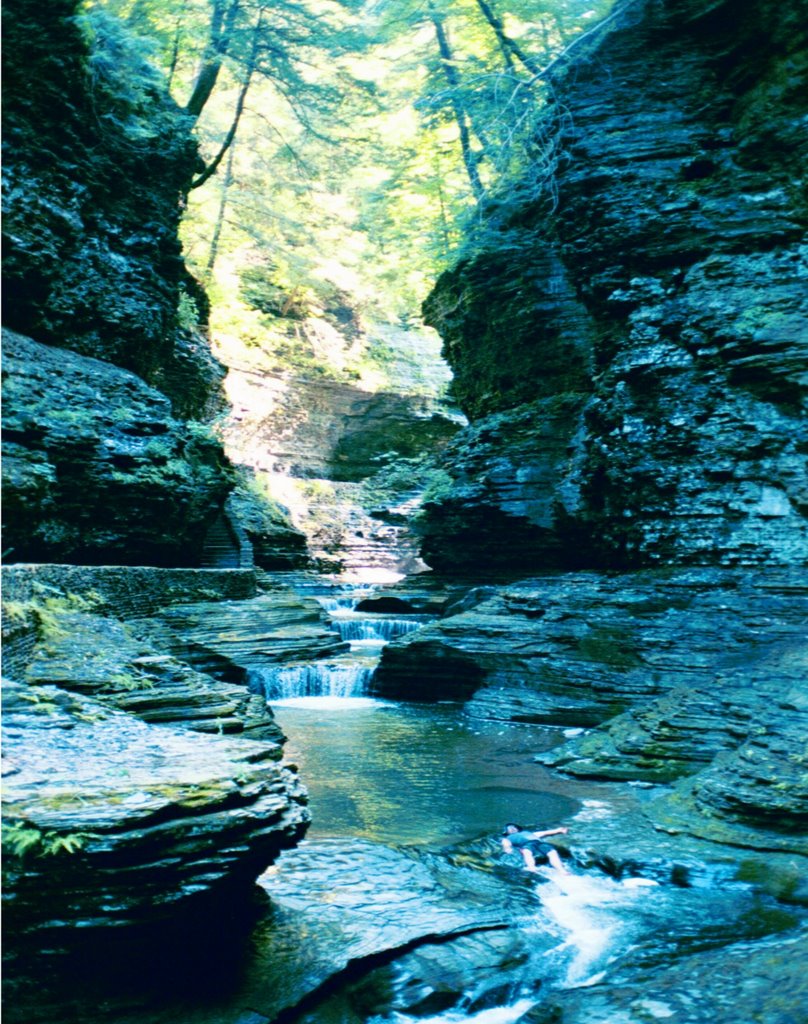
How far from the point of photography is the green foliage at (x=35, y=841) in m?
3.15

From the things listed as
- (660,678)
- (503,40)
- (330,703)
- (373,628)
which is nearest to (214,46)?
(503,40)

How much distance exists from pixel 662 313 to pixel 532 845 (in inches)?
356

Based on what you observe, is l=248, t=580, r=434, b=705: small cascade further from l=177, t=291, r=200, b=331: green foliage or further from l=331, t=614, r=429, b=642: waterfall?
l=177, t=291, r=200, b=331: green foliage

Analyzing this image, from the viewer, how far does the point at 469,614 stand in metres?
11.9

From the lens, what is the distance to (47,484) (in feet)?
32.6

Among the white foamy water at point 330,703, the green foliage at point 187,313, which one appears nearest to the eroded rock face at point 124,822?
the white foamy water at point 330,703

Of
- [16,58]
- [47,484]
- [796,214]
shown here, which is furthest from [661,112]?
[47,484]

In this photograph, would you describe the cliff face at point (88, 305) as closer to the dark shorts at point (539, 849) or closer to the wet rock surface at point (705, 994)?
the dark shorts at point (539, 849)

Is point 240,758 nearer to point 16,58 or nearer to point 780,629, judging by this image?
point 780,629

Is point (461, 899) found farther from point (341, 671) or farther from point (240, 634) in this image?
point (240, 634)

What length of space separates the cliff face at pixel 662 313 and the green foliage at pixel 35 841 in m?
9.68

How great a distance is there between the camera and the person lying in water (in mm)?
5484

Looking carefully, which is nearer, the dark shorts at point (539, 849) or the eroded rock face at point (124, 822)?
the eroded rock face at point (124, 822)

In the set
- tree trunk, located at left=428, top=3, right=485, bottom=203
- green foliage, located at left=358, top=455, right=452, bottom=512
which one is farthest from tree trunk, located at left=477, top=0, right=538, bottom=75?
green foliage, located at left=358, top=455, right=452, bottom=512
